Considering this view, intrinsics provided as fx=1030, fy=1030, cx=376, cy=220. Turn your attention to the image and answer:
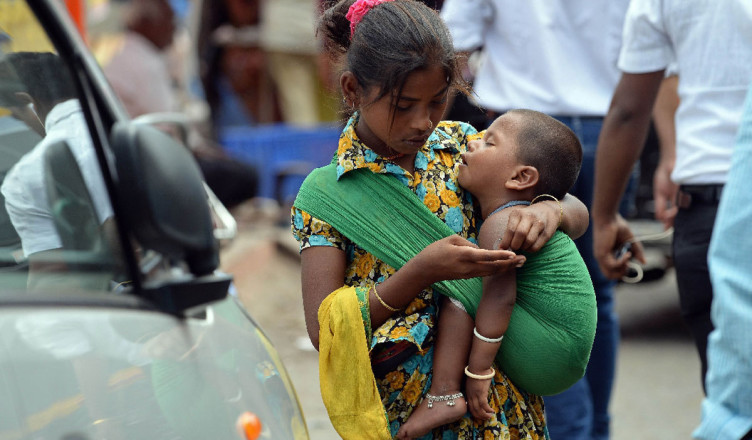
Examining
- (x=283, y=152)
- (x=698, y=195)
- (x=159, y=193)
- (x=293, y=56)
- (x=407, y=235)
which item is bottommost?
(x=283, y=152)

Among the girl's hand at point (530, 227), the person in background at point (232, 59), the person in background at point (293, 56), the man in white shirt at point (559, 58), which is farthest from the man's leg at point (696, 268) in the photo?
the person in background at point (232, 59)

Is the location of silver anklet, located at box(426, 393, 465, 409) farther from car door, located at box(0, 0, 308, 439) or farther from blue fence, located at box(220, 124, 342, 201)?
blue fence, located at box(220, 124, 342, 201)

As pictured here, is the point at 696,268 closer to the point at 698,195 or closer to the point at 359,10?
the point at 698,195

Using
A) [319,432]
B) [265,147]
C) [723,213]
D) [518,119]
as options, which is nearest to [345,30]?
[518,119]

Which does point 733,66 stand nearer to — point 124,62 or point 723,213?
point 723,213

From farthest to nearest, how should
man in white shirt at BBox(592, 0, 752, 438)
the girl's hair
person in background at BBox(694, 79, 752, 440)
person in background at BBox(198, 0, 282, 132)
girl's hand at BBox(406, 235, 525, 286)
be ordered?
person in background at BBox(198, 0, 282, 132)
man in white shirt at BBox(592, 0, 752, 438)
the girl's hair
girl's hand at BBox(406, 235, 525, 286)
person in background at BBox(694, 79, 752, 440)

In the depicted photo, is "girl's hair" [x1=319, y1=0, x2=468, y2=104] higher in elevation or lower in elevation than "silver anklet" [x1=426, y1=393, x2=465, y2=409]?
higher

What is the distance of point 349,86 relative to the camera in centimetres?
206

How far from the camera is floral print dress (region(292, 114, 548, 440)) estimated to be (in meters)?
2.02

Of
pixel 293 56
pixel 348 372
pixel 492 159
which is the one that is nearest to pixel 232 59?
pixel 293 56

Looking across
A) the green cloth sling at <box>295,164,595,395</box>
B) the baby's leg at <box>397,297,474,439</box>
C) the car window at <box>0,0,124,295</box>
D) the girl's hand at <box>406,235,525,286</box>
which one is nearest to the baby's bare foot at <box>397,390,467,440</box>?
the baby's leg at <box>397,297,474,439</box>

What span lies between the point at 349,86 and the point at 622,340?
14.8ft

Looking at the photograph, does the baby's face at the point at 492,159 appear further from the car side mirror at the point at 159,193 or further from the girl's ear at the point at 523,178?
the car side mirror at the point at 159,193

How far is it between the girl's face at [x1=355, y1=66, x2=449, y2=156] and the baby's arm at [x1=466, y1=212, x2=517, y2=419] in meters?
0.23
